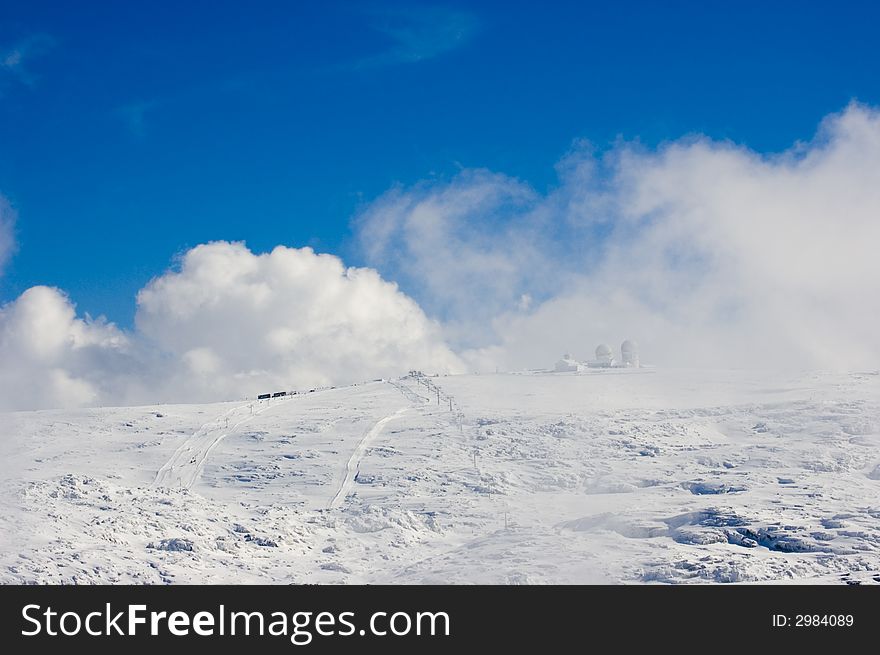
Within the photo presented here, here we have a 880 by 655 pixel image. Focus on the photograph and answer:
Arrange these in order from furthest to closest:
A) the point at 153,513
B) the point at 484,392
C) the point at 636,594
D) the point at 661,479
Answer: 1. the point at 484,392
2. the point at 661,479
3. the point at 153,513
4. the point at 636,594

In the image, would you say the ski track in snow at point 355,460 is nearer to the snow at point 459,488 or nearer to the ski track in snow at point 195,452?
the snow at point 459,488

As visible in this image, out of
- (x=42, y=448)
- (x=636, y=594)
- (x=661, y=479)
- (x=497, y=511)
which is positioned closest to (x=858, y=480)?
(x=661, y=479)

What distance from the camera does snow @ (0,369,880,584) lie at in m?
53.6

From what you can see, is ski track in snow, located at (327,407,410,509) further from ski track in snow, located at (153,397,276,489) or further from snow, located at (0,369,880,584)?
ski track in snow, located at (153,397,276,489)

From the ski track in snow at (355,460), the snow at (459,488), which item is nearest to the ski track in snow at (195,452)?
the snow at (459,488)

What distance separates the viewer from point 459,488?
77.9 meters

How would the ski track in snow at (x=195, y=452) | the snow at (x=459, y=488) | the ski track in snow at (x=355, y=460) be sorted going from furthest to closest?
the ski track in snow at (x=195, y=452), the ski track in snow at (x=355, y=460), the snow at (x=459, y=488)

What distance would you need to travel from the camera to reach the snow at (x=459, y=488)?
53.6 m

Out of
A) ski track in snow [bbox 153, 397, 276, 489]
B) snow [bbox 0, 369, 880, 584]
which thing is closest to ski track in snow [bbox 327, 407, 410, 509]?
snow [bbox 0, 369, 880, 584]

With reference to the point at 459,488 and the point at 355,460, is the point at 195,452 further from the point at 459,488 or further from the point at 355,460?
the point at 459,488

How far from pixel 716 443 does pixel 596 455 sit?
48.1 ft

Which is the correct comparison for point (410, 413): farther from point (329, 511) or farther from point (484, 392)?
point (329, 511)

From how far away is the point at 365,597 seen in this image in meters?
35.3

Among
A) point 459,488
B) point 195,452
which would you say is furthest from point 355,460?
point 195,452
